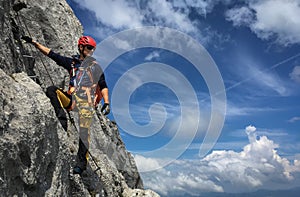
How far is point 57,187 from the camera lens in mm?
9531

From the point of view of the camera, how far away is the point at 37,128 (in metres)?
8.51

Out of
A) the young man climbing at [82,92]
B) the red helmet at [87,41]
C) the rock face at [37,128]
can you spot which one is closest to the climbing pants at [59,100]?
the young man climbing at [82,92]

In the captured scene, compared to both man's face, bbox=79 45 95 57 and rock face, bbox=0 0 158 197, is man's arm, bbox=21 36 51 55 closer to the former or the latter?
rock face, bbox=0 0 158 197

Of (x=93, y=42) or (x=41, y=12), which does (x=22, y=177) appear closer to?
(x=93, y=42)

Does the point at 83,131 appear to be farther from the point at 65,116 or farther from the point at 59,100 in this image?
the point at 59,100

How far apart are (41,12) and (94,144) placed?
7.97 meters

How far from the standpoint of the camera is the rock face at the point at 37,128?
762 cm

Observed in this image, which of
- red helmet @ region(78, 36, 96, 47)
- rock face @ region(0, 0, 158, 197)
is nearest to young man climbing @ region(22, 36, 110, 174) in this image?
red helmet @ region(78, 36, 96, 47)

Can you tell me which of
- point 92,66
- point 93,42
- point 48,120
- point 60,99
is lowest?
→ point 48,120

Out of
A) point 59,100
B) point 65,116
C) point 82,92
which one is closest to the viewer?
point 59,100

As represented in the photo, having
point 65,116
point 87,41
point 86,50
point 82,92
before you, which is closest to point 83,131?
point 65,116

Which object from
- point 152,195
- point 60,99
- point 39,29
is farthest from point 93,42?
point 152,195

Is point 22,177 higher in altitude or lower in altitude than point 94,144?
lower

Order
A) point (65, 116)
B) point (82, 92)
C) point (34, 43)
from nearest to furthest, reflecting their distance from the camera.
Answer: point (34, 43) < point (65, 116) < point (82, 92)
